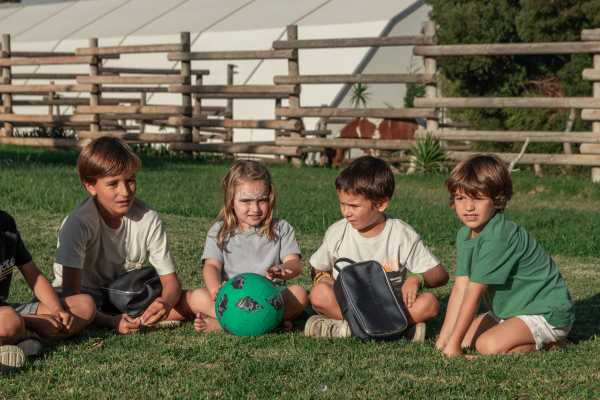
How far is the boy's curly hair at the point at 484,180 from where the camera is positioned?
3494 millimetres

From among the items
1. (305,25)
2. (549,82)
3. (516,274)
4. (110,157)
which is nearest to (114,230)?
(110,157)

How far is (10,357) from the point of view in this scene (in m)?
3.08

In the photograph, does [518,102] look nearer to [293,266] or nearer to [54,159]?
[293,266]

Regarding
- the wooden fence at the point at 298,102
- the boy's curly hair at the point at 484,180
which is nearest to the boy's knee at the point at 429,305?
the boy's curly hair at the point at 484,180

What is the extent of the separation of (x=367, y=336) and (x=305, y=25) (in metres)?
18.1

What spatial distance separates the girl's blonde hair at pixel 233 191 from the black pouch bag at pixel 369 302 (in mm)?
613

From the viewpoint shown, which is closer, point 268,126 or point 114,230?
point 114,230

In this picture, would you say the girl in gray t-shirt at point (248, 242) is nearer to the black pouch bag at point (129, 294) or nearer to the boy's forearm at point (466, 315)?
the black pouch bag at point (129, 294)

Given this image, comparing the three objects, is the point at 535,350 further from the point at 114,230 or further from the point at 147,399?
the point at 114,230

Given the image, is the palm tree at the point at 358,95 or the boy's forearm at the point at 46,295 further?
the palm tree at the point at 358,95

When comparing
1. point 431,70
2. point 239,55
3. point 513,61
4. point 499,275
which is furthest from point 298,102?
point 499,275

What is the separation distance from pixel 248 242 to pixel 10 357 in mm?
1598

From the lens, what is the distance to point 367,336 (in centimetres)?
369

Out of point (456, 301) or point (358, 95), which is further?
point (358, 95)
